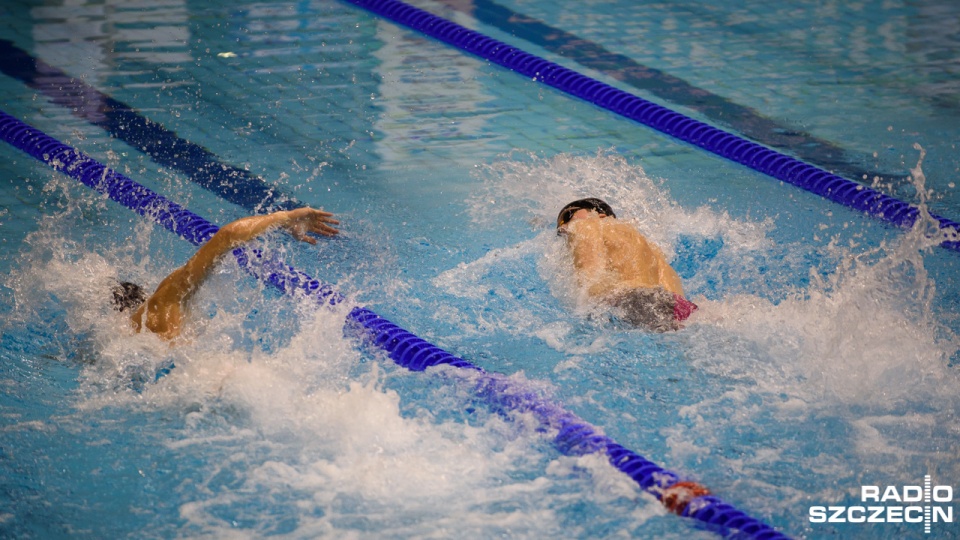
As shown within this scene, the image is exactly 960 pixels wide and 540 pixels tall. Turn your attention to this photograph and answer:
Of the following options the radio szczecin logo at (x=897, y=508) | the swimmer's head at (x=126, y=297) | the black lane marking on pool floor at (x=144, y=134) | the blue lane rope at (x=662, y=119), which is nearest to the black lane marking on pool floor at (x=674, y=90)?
the blue lane rope at (x=662, y=119)

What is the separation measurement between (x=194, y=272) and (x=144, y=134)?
91.7 inches

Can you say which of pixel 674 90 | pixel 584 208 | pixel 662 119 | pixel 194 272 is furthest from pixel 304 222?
pixel 674 90

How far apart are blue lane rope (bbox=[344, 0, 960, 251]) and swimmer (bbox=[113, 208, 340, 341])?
107 inches

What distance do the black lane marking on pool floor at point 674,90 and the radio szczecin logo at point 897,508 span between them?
2497 millimetres

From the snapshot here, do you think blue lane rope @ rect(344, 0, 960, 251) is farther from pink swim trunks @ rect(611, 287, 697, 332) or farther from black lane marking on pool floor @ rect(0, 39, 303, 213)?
black lane marking on pool floor @ rect(0, 39, 303, 213)

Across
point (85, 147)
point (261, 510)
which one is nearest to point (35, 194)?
point (85, 147)

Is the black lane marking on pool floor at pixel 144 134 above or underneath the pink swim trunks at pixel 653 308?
above

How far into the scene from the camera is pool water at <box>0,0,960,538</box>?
2789mm

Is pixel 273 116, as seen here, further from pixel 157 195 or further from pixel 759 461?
pixel 759 461

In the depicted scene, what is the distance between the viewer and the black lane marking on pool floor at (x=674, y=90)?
514 cm

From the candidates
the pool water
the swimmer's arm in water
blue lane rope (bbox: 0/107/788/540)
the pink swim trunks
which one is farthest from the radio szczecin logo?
the swimmer's arm in water

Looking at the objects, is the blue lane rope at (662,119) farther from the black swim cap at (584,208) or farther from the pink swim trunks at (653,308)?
the pink swim trunks at (653,308)

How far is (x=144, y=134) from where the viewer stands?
5168 millimetres

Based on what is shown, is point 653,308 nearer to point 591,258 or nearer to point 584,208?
point 591,258
